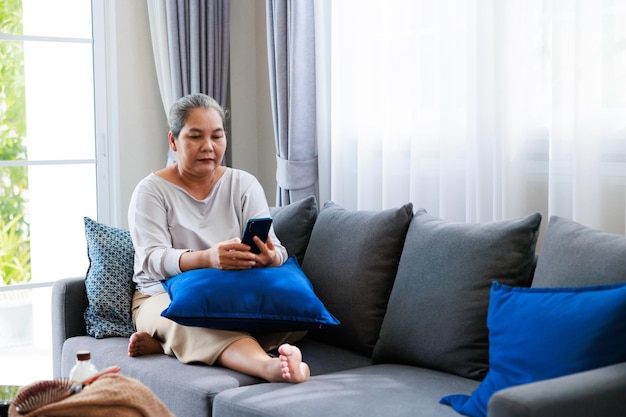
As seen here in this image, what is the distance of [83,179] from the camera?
446 centimetres

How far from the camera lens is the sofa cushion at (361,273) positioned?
309 cm

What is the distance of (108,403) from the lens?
201 cm

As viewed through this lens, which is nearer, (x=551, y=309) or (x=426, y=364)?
(x=551, y=309)

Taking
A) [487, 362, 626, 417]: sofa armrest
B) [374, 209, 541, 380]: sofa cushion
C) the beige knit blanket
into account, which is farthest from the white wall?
[487, 362, 626, 417]: sofa armrest

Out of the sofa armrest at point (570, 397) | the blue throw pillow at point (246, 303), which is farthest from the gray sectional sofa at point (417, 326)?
the blue throw pillow at point (246, 303)

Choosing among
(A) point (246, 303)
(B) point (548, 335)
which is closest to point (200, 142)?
(A) point (246, 303)

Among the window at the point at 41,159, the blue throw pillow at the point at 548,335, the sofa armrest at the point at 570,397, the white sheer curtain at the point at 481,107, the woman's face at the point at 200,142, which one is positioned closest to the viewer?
the sofa armrest at the point at 570,397

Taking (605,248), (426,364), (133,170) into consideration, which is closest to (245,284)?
(426,364)

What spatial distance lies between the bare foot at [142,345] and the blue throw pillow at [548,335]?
118 cm

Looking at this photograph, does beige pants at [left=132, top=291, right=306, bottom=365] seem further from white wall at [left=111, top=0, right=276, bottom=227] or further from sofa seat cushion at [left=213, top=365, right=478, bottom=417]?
white wall at [left=111, top=0, right=276, bottom=227]

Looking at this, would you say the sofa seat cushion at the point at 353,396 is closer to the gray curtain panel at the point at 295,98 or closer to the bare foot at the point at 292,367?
the bare foot at the point at 292,367

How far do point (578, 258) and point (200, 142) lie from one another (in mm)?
1554

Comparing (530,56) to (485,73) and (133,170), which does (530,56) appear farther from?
(133,170)

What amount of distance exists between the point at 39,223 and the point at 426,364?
238 cm
